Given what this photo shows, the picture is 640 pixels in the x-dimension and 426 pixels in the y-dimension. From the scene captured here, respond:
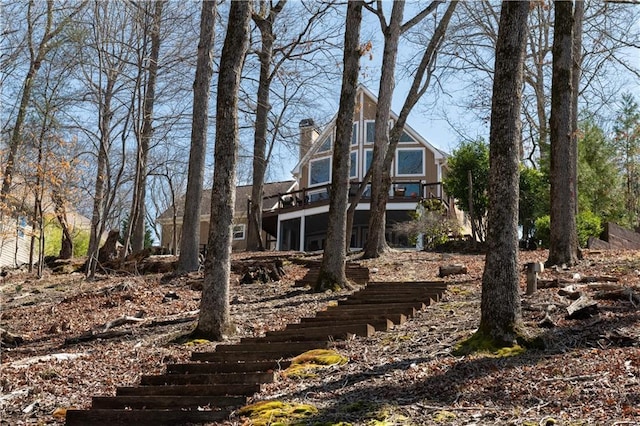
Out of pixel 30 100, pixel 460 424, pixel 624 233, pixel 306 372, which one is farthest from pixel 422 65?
pixel 460 424

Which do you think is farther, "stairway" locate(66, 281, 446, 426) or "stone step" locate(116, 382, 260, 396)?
"stone step" locate(116, 382, 260, 396)

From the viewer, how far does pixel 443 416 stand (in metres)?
4.80

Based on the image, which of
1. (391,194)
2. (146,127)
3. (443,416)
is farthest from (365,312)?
(391,194)

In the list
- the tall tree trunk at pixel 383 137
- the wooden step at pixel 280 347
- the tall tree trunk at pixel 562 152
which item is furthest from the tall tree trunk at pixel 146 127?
the wooden step at pixel 280 347

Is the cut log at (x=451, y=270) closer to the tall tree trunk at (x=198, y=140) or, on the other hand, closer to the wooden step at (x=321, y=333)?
the tall tree trunk at (x=198, y=140)

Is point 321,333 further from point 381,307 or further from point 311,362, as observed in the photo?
point 381,307

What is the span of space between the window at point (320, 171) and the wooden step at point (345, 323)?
25453 mm

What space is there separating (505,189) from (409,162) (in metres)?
26.8

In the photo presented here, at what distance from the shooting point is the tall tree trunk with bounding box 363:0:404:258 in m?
17.2

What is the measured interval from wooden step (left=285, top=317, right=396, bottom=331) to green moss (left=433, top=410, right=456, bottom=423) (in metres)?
3.30

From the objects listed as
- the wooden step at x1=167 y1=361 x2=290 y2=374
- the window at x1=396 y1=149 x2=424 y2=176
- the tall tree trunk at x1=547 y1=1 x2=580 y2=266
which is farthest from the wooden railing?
the wooden step at x1=167 y1=361 x2=290 y2=374

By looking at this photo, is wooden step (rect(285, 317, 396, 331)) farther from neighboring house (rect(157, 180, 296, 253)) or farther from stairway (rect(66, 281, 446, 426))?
neighboring house (rect(157, 180, 296, 253))

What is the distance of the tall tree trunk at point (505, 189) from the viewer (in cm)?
671

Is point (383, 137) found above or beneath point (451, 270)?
above
